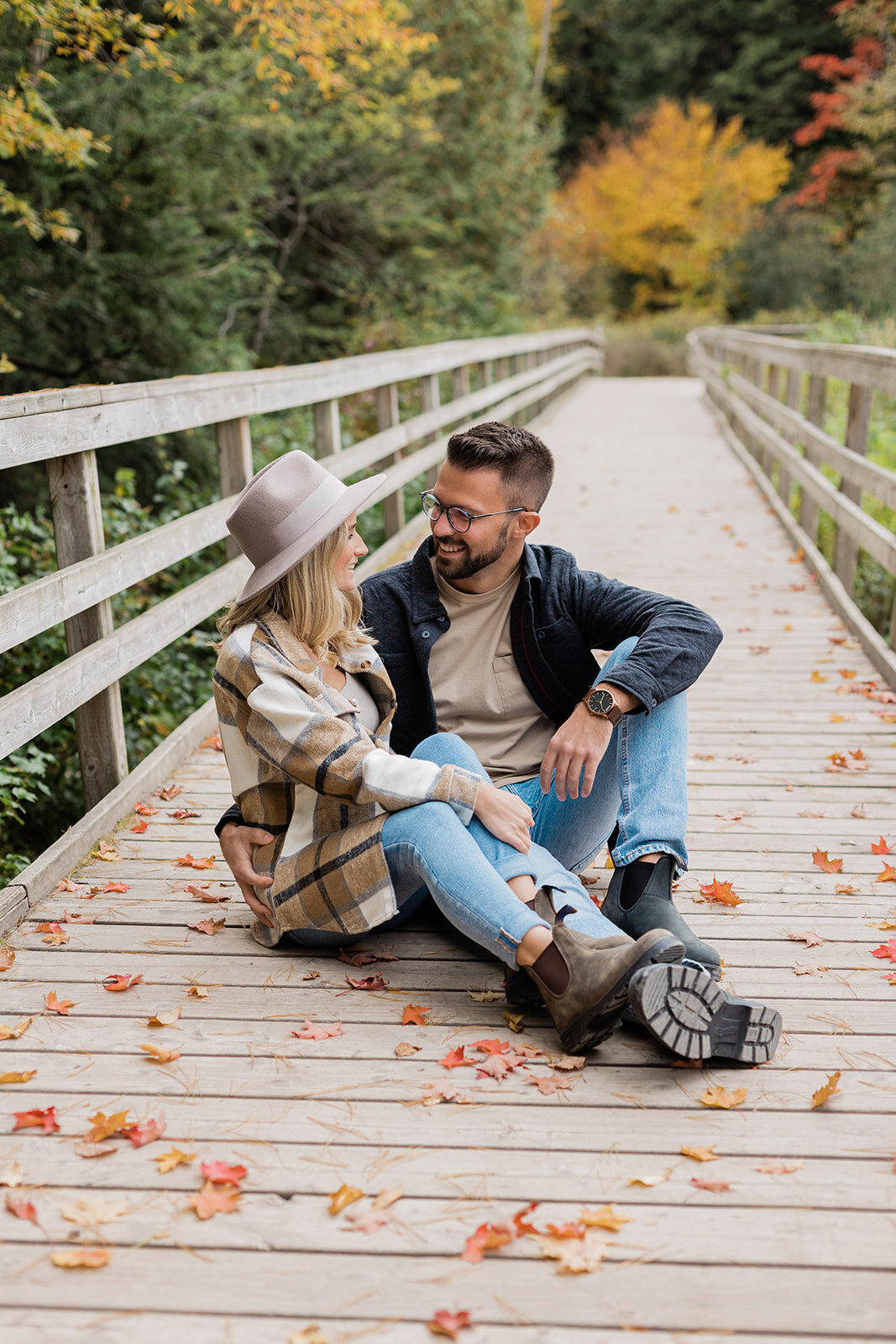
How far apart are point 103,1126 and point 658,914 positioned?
1.21 metres

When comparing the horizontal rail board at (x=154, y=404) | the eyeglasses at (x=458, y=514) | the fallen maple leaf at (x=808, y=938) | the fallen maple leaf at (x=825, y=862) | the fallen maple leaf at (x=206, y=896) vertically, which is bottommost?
the fallen maple leaf at (x=825, y=862)

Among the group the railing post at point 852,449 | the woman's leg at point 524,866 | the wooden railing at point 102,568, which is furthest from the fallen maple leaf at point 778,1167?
the railing post at point 852,449

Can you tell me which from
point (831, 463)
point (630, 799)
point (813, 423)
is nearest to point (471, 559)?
point (630, 799)

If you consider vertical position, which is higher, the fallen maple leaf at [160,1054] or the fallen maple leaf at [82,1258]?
the fallen maple leaf at [82,1258]

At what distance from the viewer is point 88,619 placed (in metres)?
3.45

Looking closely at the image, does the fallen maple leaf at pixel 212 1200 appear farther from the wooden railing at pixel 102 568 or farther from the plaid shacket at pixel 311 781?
the wooden railing at pixel 102 568

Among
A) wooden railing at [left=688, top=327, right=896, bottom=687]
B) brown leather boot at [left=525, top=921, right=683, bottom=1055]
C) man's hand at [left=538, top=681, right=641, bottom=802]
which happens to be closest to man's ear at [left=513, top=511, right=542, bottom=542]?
man's hand at [left=538, top=681, right=641, bottom=802]

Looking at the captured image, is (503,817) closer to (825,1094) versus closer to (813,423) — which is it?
(825,1094)

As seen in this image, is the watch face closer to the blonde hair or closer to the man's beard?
the man's beard

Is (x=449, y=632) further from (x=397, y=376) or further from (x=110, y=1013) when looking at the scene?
(x=397, y=376)

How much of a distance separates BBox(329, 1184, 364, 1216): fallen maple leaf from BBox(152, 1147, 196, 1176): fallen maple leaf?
0.86 ft

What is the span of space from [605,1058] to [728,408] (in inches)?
498

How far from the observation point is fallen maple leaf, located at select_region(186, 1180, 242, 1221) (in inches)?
75.5

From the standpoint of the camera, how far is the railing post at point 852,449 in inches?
225
